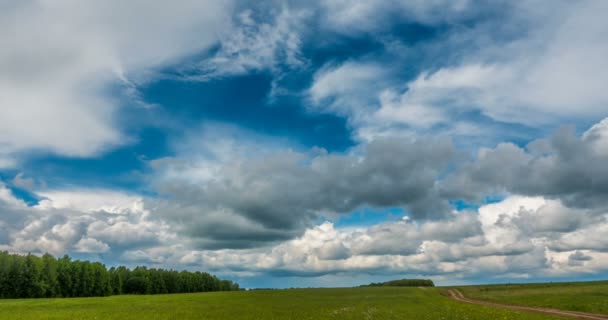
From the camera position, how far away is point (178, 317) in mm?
46906

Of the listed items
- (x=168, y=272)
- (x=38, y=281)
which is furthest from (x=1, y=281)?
(x=168, y=272)

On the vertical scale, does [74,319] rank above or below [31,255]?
below

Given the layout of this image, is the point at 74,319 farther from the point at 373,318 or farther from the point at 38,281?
the point at 38,281

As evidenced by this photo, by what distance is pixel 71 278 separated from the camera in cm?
13625

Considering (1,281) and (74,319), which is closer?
(74,319)

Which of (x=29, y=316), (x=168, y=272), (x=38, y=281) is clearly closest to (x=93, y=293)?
(x=38, y=281)

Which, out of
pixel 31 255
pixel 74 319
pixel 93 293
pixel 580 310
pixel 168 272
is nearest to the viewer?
pixel 74 319

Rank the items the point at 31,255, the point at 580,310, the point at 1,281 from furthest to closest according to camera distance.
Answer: the point at 31,255, the point at 1,281, the point at 580,310

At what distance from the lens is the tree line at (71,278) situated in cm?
11906

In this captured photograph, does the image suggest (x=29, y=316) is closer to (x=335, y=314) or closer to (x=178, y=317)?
(x=178, y=317)

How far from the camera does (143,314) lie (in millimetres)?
50312

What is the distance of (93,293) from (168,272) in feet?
141

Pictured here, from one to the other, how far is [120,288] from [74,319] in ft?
395

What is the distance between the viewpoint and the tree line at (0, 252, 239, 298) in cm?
11906
